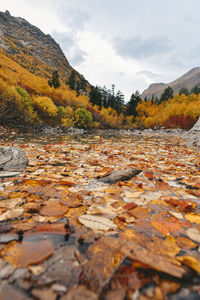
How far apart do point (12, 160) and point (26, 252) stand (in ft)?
6.55

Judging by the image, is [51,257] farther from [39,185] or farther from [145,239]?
[39,185]

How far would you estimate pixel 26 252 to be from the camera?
721 millimetres

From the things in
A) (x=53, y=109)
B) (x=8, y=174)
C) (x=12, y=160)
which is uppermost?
(x=53, y=109)

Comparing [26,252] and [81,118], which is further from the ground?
[81,118]

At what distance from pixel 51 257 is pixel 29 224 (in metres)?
0.34

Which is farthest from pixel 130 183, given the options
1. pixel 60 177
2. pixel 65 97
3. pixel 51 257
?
pixel 65 97

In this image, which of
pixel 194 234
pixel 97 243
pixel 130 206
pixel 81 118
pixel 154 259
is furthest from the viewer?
pixel 81 118

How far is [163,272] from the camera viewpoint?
2.01ft

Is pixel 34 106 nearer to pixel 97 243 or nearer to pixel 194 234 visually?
pixel 97 243

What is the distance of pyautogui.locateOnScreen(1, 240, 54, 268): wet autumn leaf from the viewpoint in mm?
665

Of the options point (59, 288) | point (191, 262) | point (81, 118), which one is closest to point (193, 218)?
point (191, 262)

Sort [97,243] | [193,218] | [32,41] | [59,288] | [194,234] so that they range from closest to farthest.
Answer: [59,288] → [97,243] → [194,234] → [193,218] → [32,41]

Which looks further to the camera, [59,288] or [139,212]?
[139,212]

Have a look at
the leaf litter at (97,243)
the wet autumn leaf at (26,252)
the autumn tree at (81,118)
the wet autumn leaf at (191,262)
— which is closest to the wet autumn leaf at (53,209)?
the leaf litter at (97,243)
